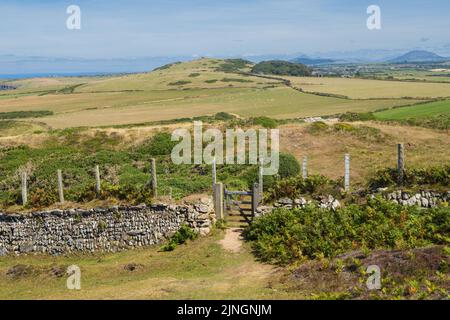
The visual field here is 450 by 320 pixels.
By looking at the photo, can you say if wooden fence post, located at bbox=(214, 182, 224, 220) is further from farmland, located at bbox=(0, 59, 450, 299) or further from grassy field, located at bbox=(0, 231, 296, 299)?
grassy field, located at bbox=(0, 231, 296, 299)

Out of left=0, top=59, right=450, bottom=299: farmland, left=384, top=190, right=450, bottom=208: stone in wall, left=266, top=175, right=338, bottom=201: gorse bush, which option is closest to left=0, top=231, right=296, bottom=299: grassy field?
left=0, top=59, right=450, bottom=299: farmland

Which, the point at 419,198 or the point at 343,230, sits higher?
the point at 419,198

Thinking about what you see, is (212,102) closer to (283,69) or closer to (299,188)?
(299,188)

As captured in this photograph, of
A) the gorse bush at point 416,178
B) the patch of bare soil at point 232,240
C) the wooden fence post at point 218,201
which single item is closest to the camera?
the patch of bare soil at point 232,240

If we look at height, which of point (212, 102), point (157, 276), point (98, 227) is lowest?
point (157, 276)

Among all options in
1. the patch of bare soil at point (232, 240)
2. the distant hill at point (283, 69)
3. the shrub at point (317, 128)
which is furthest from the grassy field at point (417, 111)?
the distant hill at point (283, 69)

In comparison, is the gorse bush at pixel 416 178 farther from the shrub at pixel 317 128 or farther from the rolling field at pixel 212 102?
the rolling field at pixel 212 102

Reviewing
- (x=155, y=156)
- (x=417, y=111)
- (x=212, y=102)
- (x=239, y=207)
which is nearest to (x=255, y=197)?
(x=239, y=207)
